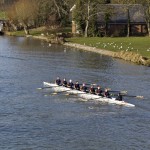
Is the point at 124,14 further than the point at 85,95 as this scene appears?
Yes

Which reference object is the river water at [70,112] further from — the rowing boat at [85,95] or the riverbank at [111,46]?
the riverbank at [111,46]

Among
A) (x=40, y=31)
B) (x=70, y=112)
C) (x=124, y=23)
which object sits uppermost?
(x=124, y=23)

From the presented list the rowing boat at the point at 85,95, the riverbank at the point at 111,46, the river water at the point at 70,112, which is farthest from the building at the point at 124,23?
the rowing boat at the point at 85,95

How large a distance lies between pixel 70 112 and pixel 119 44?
57.1 meters

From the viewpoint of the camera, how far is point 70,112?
46312 mm

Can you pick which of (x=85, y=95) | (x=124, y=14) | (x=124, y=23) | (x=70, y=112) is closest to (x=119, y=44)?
(x=124, y=23)

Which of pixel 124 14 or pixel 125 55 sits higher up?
pixel 124 14

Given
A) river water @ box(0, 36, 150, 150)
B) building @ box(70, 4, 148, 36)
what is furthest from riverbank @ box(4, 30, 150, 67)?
building @ box(70, 4, 148, 36)

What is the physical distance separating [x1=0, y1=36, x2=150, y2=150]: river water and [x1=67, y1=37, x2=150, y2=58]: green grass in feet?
45.9

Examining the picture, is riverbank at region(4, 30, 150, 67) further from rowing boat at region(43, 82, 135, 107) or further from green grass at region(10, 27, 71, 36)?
rowing boat at region(43, 82, 135, 107)

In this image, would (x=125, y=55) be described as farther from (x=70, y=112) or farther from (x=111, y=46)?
(x=70, y=112)

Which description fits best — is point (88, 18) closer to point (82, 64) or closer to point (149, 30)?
point (149, 30)

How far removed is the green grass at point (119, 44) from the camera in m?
91.8

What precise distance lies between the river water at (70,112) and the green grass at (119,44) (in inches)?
551
